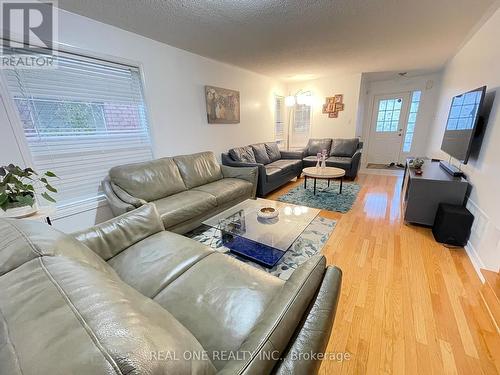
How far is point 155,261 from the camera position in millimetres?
1229

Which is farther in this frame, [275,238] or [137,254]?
[275,238]

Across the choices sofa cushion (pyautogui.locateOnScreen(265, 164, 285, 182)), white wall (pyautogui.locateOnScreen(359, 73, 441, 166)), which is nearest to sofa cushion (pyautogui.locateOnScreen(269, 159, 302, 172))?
sofa cushion (pyautogui.locateOnScreen(265, 164, 285, 182))

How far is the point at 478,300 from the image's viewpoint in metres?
1.46

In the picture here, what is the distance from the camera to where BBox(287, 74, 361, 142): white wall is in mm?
4773

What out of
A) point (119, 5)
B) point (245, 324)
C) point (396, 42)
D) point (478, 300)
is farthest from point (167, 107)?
point (478, 300)

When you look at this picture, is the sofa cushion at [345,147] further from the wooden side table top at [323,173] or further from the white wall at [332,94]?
the wooden side table top at [323,173]

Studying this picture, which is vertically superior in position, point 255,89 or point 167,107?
point 255,89

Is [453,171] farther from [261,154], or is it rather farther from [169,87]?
[169,87]

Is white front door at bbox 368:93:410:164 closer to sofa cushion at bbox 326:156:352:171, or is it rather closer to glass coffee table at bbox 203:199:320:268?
sofa cushion at bbox 326:156:352:171

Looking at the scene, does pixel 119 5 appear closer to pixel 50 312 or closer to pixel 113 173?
pixel 113 173

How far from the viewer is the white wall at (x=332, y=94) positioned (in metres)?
4.77

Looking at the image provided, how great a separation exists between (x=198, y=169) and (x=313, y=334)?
2.61m

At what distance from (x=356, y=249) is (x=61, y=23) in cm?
349

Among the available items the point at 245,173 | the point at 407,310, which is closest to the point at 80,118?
the point at 245,173
